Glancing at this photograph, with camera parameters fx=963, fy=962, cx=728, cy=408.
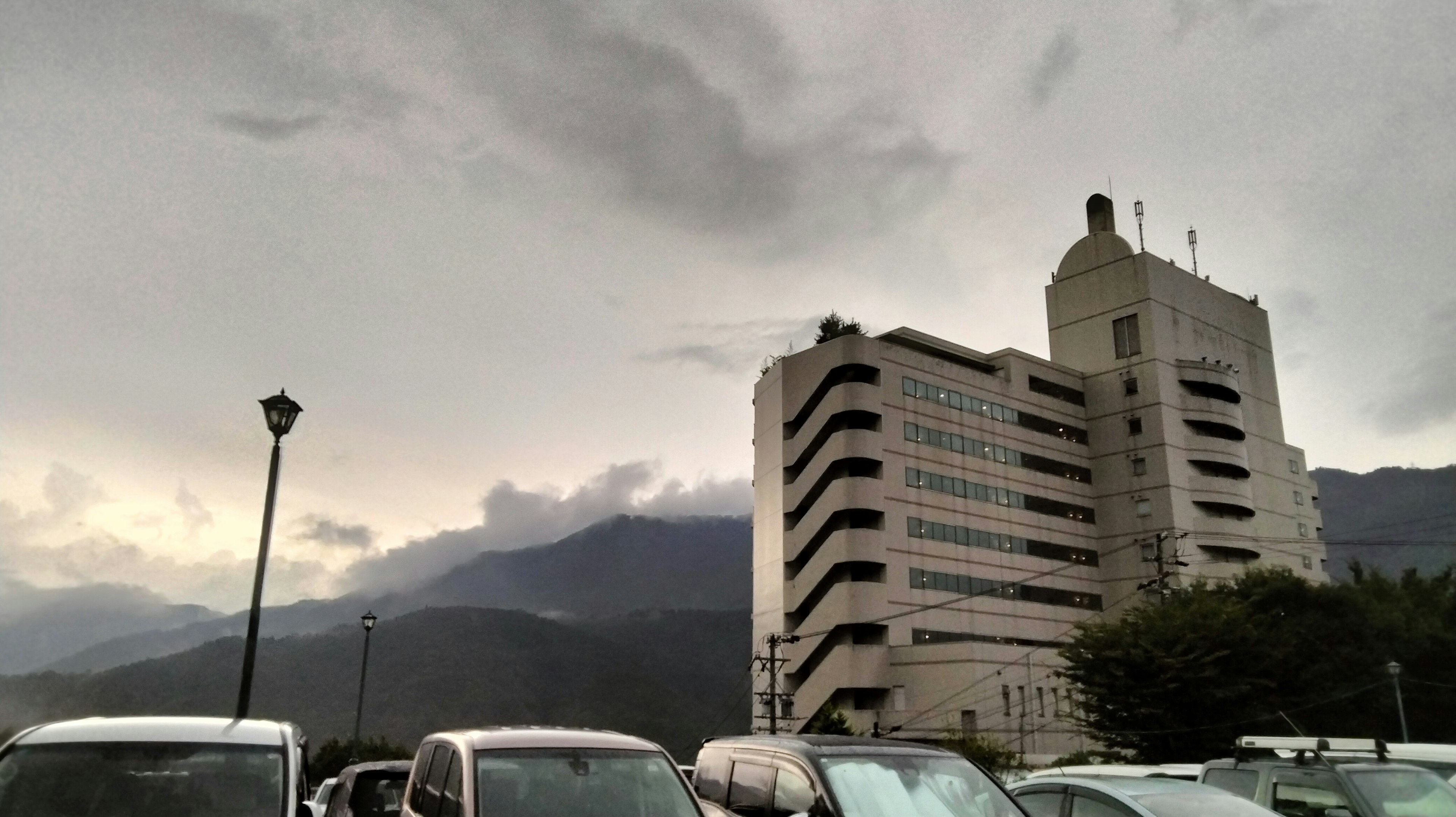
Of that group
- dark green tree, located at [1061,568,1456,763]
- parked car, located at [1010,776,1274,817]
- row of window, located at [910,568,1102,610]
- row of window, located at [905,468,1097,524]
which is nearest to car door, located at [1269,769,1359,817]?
parked car, located at [1010,776,1274,817]

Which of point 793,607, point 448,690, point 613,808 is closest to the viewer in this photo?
point 613,808

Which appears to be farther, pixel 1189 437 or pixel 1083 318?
pixel 1083 318

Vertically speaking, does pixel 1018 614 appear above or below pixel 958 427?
below

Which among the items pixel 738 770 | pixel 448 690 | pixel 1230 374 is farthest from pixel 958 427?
pixel 448 690

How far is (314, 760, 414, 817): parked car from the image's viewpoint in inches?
417

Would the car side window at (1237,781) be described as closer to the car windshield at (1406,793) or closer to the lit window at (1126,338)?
the car windshield at (1406,793)

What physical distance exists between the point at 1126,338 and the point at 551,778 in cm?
9377

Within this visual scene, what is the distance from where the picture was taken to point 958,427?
264ft

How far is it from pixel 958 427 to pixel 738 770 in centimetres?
7455

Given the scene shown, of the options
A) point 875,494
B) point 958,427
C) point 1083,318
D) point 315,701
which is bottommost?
point 315,701

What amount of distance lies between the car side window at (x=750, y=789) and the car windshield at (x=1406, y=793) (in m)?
5.78

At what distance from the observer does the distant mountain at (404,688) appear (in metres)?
153

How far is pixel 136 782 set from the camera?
630 centimetres

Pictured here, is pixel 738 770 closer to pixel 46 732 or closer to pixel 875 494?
pixel 46 732
